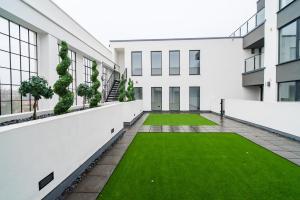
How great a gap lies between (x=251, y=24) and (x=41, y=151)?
15.7 m

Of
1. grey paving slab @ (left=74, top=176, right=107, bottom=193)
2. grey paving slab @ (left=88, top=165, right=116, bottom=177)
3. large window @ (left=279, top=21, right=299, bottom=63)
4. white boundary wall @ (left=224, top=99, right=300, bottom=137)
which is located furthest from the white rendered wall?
grey paving slab @ (left=74, top=176, right=107, bottom=193)

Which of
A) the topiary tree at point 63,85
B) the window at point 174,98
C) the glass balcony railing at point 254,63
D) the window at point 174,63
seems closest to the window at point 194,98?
the window at point 174,98

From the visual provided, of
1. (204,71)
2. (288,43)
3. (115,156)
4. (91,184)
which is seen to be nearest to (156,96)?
(204,71)

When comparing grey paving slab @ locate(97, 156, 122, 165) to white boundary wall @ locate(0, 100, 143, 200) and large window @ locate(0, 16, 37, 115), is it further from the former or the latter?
large window @ locate(0, 16, 37, 115)

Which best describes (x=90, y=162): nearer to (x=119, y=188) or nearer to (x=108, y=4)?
(x=119, y=188)

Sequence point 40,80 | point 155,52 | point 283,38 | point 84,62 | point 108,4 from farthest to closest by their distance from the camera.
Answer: point 155,52
point 108,4
point 84,62
point 283,38
point 40,80

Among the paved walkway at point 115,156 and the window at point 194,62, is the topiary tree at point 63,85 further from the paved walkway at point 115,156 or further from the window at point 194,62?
the window at point 194,62

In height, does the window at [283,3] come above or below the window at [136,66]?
above

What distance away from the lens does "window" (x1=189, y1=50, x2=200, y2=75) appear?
17062 mm

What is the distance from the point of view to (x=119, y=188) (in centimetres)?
333

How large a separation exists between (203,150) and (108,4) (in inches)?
558

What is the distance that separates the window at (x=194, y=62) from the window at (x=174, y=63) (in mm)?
1192

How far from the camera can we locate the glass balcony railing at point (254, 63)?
12.8 metres

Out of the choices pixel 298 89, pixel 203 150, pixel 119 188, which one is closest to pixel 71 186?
pixel 119 188
